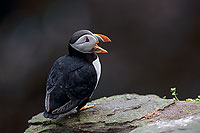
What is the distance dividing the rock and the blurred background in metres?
2.71

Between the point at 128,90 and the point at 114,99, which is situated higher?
the point at 114,99

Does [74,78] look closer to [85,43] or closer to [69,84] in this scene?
[69,84]

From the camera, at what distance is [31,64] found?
274 inches

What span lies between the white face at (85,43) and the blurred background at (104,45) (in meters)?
2.92

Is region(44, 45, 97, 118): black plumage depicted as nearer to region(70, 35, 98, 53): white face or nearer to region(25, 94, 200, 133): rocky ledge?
region(70, 35, 98, 53): white face

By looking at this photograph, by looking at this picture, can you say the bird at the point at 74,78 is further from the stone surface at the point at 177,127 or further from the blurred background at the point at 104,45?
the blurred background at the point at 104,45

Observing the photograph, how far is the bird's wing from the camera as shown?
12.4ft

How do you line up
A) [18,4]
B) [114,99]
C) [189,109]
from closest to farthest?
[189,109]
[114,99]
[18,4]

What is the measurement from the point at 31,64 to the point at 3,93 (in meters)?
0.92

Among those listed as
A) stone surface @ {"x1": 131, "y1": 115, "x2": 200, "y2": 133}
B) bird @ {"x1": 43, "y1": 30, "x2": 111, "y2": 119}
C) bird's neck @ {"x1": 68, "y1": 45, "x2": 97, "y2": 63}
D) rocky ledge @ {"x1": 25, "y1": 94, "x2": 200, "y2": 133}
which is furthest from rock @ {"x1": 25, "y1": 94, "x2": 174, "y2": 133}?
bird's neck @ {"x1": 68, "y1": 45, "x2": 97, "y2": 63}

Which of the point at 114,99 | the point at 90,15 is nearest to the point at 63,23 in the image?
the point at 90,15

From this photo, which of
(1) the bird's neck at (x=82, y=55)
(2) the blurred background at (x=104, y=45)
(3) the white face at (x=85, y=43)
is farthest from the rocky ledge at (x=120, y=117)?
(2) the blurred background at (x=104, y=45)

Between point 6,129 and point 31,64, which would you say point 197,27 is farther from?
point 6,129

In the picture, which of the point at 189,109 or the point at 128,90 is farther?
the point at 128,90
